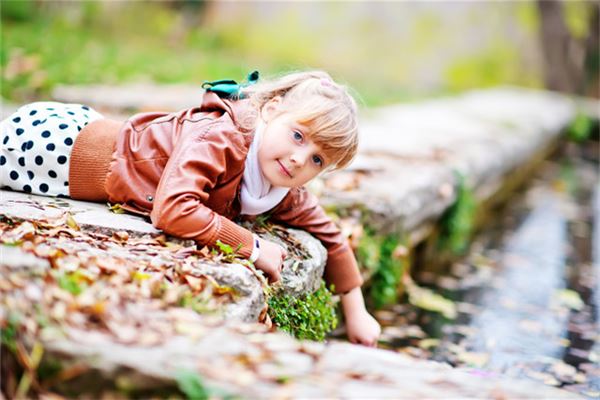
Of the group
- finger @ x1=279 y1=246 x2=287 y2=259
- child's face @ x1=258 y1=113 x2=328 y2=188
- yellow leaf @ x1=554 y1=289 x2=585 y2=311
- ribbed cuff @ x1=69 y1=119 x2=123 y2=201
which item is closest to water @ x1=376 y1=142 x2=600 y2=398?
yellow leaf @ x1=554 y1=289 x2=585 y2=311

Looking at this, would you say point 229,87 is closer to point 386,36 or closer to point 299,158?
point 299,158

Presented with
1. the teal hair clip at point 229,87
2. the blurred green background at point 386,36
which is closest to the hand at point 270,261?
the teal hair clip at point 229,87

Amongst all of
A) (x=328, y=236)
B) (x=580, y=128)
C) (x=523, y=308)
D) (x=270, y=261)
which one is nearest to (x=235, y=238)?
(x=270, y=261)

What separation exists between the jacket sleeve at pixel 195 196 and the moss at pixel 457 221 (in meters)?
2.50

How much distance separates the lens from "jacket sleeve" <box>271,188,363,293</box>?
2723 millimetres

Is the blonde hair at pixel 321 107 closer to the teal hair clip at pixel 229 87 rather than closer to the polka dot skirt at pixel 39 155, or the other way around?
the teal hair clip at pixel 229 87

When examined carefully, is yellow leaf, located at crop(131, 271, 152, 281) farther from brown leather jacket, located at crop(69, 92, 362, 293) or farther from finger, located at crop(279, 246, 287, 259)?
finger, located at crop(279, 246, 287, 259)

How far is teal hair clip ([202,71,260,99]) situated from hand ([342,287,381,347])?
0.87 meters

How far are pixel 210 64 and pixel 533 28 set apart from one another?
7.71 m

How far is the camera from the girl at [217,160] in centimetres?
225

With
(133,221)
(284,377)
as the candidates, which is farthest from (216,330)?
(133,221)

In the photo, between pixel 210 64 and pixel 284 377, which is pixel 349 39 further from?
pixel 284 377

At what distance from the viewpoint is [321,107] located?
2.33 m

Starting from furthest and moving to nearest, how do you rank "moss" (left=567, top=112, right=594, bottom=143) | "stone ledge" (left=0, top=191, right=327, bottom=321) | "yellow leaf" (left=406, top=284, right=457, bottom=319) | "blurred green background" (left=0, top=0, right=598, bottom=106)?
"blurred green background" (left=0, top=0, right=598, bottom=106)
"moss" (left=567, top=112, right=594, bottom=143)
"yellow leaf" (left=406, top=284, right=457, bottom=319)
"stone ledge" (left=0, top=191, right=327, bottom=321)
